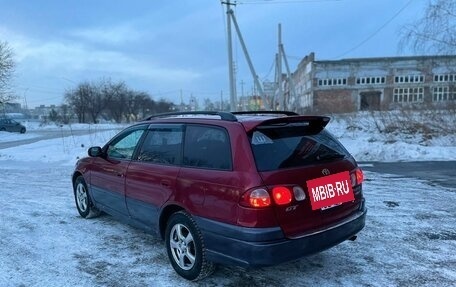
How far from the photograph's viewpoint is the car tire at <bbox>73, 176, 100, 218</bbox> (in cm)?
622

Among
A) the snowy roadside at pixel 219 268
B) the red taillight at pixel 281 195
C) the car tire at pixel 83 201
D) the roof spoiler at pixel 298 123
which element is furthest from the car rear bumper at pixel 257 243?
the car tire at pixel 83 201

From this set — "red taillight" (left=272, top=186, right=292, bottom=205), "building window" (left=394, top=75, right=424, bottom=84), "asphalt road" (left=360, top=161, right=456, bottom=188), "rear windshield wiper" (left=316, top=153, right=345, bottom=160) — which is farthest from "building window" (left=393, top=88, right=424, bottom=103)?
"red taillight" (left=272, top=186, right=292, bottom=205)

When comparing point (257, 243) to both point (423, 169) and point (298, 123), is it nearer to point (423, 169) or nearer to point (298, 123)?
point (298, 123)

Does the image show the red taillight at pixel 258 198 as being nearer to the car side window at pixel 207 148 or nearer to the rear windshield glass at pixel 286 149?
the rear windshield glass at pixel 286 149

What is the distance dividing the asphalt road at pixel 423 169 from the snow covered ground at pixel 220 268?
117cm

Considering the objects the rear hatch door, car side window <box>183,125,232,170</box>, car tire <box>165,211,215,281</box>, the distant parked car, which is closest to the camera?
the rear hatch door

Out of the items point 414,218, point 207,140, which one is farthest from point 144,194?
point 414,218

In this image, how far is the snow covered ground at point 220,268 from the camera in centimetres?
400

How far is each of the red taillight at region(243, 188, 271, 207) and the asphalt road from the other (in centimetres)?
670

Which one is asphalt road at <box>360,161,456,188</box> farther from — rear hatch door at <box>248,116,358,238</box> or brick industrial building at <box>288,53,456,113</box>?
brick industrial building at <box>288,53,456,113</box>

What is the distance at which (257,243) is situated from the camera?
3.29 m

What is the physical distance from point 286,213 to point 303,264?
3.94 feet

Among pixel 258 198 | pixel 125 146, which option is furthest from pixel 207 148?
pixel 125 146

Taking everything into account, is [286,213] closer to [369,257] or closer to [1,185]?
[369,257]
